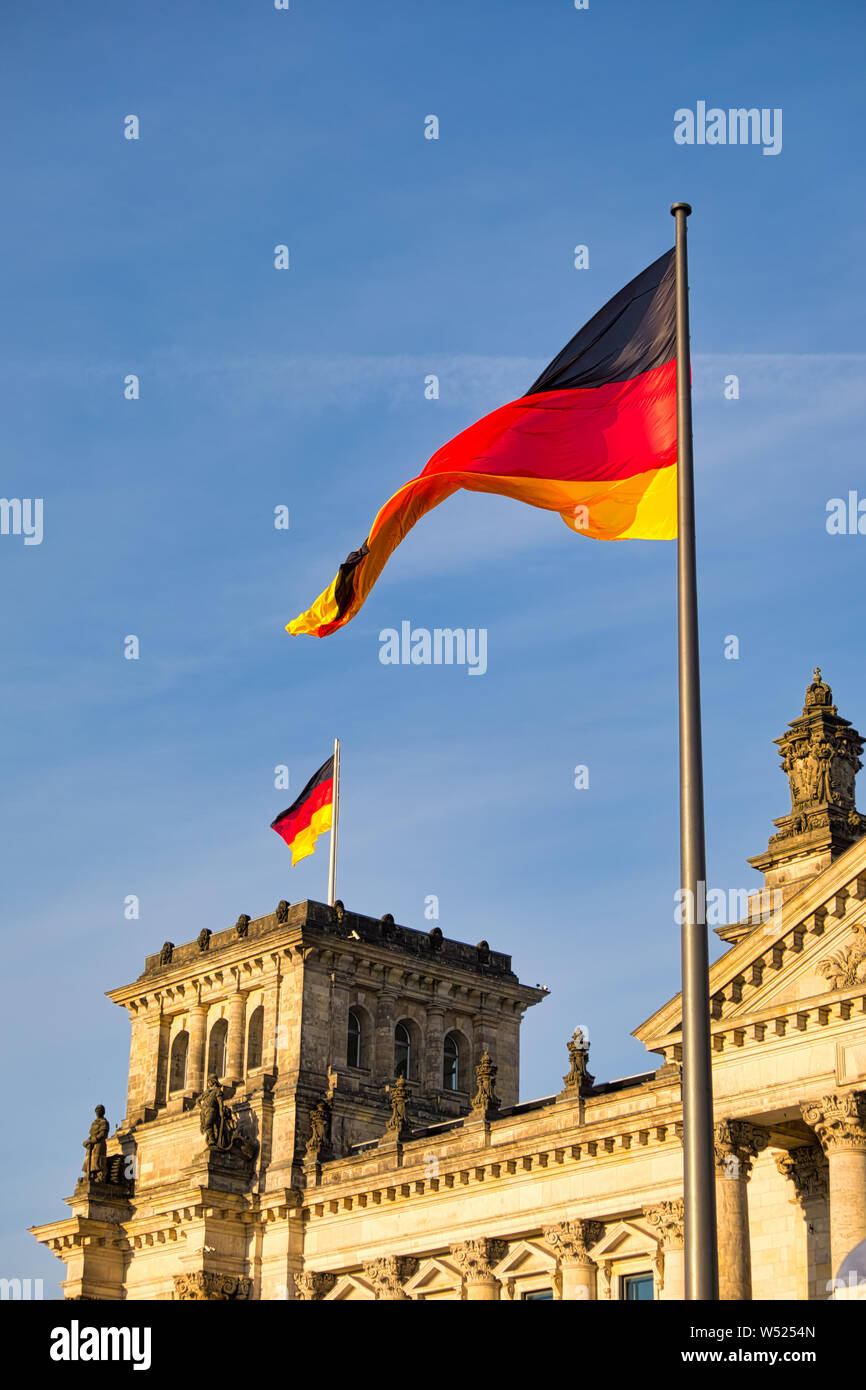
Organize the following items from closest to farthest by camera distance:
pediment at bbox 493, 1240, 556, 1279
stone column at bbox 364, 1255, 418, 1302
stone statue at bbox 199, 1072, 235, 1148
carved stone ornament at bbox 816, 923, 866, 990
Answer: carved stone ornament at bbox 816, 923, 866, 990 → pediment at bbox 493, 1240, 556, 1279 → stone column at bbox 364, 1255, 418, 1302 → stone statue at bbox 199, 1072, 235, 1148

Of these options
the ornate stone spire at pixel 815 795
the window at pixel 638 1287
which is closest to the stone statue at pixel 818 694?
the ornate stone spire at pixel 815 795

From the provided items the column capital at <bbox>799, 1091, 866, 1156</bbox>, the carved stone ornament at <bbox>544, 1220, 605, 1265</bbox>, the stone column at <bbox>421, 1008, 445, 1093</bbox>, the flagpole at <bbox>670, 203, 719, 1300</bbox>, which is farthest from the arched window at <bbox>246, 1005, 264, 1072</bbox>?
the flagpole at <bbox>670, 203, 719, 1300</bbox>

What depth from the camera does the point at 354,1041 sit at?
202 ft

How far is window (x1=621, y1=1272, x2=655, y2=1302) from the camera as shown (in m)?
45.6

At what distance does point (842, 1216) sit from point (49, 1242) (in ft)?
105

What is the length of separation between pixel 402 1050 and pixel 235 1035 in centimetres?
554

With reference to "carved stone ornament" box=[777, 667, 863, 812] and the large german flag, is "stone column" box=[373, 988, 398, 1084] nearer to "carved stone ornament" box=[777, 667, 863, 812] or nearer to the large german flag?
"carved stone ornament" box=[777, 667, 863, 812]

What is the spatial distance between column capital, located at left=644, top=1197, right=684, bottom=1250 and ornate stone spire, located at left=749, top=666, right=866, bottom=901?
7.89 meters

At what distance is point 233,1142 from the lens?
58094mm

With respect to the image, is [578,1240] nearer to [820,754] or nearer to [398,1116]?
[398,1116]

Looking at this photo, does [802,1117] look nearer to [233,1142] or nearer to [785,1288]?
[785,1288]
